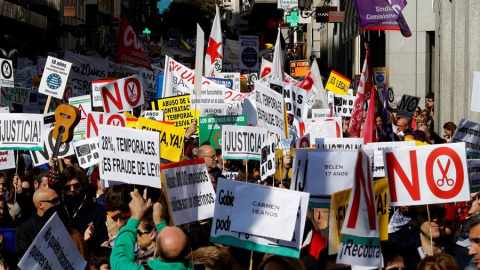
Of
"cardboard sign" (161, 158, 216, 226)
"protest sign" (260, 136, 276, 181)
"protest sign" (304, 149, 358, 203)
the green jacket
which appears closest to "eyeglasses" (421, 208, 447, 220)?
"protest sign" (304, 149, 358, 203)

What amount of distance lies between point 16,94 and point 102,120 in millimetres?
5627

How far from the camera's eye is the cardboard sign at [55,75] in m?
15.9

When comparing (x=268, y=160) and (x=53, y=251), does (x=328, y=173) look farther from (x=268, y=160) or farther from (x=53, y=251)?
(x=268, y=160)

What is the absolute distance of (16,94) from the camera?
18.8 metres

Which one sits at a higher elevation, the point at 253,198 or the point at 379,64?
the point at 379,64

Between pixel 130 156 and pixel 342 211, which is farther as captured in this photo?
pixel 130 156

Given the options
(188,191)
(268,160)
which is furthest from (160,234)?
(268,160)

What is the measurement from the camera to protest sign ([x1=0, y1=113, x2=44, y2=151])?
1163cm

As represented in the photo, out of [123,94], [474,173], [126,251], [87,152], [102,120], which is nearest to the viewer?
[126,251]

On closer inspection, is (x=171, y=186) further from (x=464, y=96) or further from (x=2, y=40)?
(x=2, y=40)

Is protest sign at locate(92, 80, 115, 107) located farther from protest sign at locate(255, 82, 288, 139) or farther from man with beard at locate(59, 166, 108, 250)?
man with beard at locate(59, 166, 108, 250)

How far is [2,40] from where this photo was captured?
4941 centimetres

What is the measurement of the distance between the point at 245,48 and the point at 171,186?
2398 centimetres

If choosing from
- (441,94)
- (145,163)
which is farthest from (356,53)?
(145,163)
